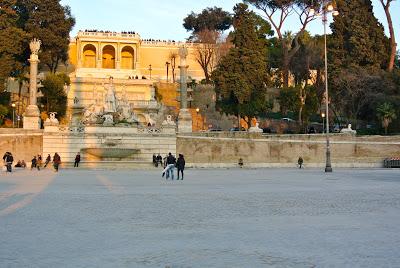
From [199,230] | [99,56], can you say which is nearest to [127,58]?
[99,56]

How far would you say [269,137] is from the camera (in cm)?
4219

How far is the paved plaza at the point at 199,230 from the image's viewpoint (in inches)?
292

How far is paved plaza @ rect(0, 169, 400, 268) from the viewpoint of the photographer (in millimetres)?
7406

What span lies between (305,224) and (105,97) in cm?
3375

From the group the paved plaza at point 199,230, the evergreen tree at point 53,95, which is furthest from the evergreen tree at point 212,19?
the paved plaza at point 199,230

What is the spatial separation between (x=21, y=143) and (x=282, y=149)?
18600 millimetres

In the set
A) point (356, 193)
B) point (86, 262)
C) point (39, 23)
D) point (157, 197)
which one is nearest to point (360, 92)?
point (39, 23)

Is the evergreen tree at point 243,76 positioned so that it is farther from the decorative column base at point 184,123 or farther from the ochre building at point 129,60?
the ochre building at point 129,60

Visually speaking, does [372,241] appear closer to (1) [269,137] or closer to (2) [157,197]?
(2) [157,197]

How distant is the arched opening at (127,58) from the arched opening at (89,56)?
406 cm

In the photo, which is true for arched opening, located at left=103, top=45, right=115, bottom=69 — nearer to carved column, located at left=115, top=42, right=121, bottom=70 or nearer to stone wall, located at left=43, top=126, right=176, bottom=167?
carved column, located at left=115, top=42, right=121, bottom=70

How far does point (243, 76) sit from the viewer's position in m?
46.9

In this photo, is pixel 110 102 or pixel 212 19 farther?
pixel 212 19

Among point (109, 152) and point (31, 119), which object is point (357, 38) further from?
point (31, 119)
